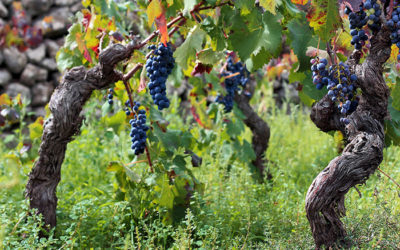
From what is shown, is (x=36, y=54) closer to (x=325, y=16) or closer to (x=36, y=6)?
(x=36, y=6)

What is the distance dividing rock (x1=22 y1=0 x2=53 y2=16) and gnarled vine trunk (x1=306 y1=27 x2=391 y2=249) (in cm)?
481

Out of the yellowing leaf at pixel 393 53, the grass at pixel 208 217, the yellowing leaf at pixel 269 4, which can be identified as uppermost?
the yellowing leaf at pixel 269 4

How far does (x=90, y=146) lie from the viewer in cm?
413

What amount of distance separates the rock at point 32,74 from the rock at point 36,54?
3.2 inches

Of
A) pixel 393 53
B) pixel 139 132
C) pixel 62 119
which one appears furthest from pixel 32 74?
pixel 393 53

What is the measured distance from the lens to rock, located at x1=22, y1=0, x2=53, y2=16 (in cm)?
567

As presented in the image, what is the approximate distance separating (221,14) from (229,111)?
56.2 inches

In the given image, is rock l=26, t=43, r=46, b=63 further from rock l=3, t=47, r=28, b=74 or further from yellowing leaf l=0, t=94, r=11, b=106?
yellowing leaf l=0, t=94, r=11, b=106

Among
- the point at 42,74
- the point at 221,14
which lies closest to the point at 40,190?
the point at 221,14

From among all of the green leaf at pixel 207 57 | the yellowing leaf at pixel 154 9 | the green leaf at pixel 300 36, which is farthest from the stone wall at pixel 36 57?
the green leaf at pixel 300 36

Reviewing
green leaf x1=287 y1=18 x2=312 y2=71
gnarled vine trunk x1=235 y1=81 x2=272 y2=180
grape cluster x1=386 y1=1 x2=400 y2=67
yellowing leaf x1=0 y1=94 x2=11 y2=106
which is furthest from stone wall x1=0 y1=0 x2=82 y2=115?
grape cluster x1=386 y1=1 x2=400 y2=67

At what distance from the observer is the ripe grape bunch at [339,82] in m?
1.83

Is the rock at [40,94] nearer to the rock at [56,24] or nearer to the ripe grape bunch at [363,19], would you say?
the rock at [56,24]

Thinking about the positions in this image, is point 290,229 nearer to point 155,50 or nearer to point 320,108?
point 320,108
